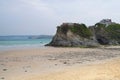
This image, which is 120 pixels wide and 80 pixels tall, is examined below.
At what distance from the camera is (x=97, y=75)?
15.9 m

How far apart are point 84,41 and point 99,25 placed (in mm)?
20984

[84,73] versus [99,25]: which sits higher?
[99,25]

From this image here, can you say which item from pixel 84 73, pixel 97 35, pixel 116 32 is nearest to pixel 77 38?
pixel 97 35

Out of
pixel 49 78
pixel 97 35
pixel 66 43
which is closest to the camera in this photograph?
pixel 49 78

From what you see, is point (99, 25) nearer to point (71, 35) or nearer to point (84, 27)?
point (84, 27)

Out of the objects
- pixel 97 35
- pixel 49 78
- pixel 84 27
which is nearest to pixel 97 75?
pixel 49 78

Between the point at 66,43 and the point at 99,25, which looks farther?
the point at 99,25

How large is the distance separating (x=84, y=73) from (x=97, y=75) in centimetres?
128

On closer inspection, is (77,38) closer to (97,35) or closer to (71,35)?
(71,35)

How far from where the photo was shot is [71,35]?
72.0 m

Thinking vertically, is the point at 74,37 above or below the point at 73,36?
below

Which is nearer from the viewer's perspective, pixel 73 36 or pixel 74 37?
pixel 74 37

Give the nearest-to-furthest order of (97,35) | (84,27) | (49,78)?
(49,78), (84,27), (97,35)

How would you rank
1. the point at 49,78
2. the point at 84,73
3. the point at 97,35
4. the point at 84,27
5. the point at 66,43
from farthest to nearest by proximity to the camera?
the point at 97,35 → the point at 84,27 → the point at 66,43 → the point at 84,73 → the point at 49,78
